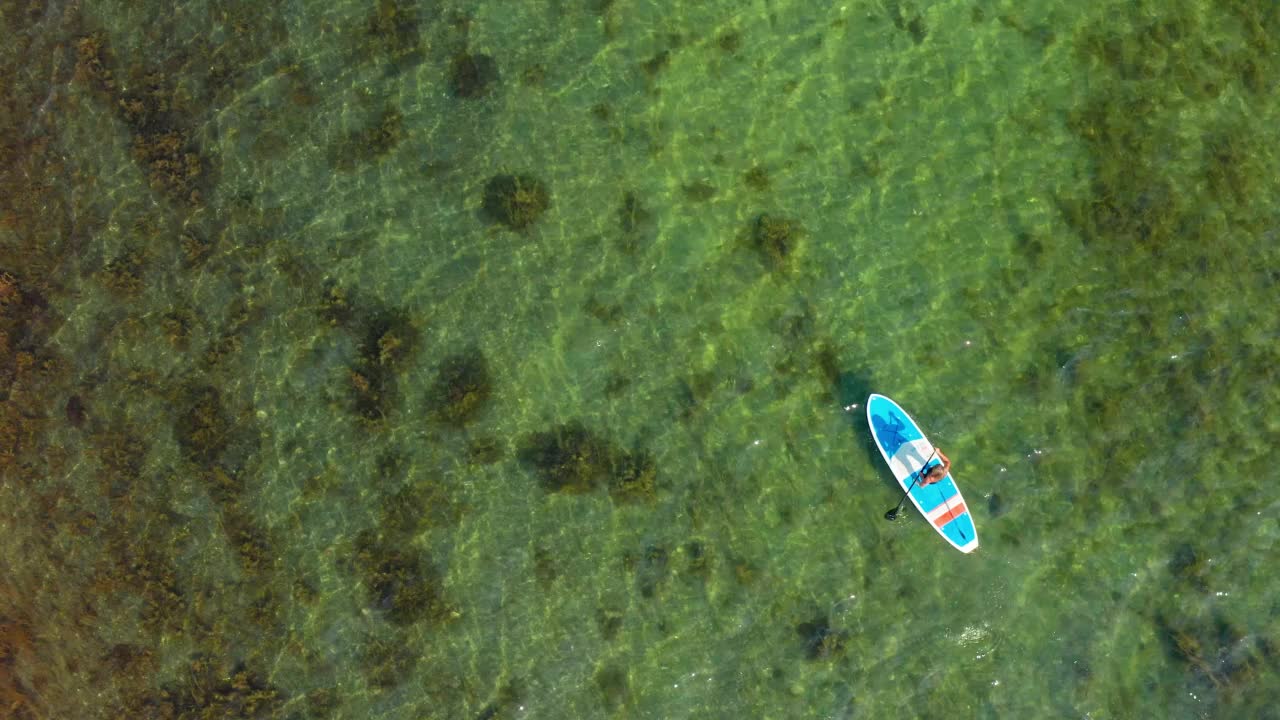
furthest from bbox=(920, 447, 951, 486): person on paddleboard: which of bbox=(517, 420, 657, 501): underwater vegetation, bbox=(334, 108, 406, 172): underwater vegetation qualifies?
bbox=(334, 108, 406, 172): underwater vegetation

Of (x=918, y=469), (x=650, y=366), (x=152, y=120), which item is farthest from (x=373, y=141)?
(x=918, y=469)

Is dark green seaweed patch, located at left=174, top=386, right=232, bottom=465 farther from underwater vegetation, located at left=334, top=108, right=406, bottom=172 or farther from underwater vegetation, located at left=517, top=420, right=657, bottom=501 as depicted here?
underwater vegetation, located at left=517, top=420, right=657, bottom=501

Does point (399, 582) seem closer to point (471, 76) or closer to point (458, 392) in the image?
point (458, 392)

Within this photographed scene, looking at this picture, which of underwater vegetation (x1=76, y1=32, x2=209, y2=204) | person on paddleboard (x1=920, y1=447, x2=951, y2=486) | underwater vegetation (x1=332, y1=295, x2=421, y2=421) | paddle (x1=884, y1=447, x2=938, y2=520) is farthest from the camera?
underwater vegetation (x1=76, y1=32, x2=209, y2=204)

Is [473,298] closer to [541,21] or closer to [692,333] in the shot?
[692,333]

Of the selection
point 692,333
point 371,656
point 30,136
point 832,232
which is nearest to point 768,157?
point 832,232

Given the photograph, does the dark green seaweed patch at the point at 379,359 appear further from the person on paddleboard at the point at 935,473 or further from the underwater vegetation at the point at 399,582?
the person on paddleboard at the point at 935,473

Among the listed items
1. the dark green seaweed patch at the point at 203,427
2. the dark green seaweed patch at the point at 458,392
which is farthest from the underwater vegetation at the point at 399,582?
the dark green seaweed patch at the point at 203,427
